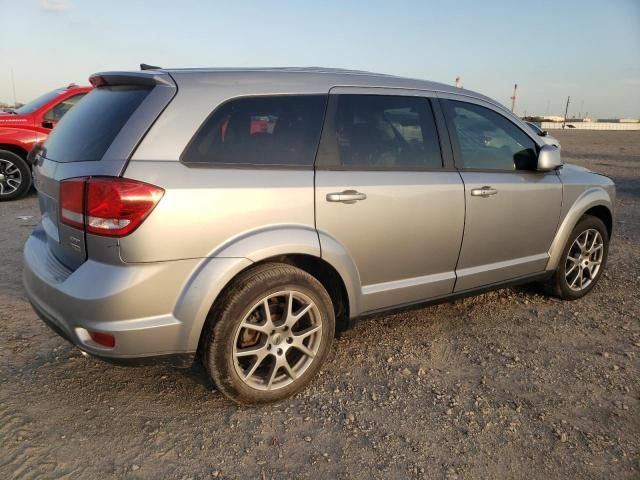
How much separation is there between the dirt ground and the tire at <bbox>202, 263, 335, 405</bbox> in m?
0.16

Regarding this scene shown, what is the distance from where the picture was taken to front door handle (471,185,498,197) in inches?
133

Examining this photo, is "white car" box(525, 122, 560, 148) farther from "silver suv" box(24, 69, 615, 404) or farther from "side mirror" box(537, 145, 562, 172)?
"silver suv" box(24, 69, 615, 404)

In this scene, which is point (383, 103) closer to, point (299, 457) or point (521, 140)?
point (521, 140)

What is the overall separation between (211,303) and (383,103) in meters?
1.65

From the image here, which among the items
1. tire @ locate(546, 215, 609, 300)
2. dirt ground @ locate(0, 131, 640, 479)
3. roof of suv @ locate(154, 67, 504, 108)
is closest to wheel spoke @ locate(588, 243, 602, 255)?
tire @ locate(546, 215, 609, 300)

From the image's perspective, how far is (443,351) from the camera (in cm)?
342

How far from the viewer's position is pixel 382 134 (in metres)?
3.13

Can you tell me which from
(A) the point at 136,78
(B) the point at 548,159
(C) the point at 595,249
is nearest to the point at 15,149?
(A) the point at 136,78

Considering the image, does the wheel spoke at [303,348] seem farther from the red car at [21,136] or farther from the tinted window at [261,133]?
the red car at [21,136]

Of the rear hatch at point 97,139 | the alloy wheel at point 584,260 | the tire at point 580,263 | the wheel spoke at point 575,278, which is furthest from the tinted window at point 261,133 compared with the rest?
the wheel spoke at point 575,278

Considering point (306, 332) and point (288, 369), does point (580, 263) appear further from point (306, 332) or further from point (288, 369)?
point (288, 369)

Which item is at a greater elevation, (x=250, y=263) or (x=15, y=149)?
(x=250, y=263)

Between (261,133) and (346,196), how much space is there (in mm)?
574

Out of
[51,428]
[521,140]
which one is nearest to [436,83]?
[521,140]
